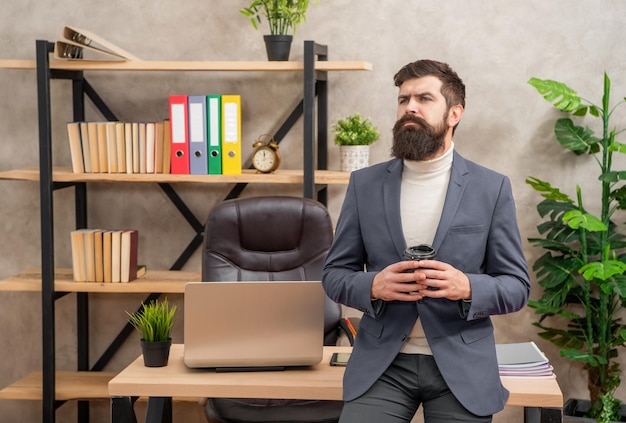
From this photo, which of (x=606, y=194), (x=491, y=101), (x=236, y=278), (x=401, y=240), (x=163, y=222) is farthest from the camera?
(x=163, y=222)

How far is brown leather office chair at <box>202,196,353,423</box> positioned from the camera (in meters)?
2.93

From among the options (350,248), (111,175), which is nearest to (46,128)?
(111,175)

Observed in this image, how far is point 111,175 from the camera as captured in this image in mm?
3541

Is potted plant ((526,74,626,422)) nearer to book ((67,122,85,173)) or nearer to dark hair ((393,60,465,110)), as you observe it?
dark hair ((393,60,465,110))

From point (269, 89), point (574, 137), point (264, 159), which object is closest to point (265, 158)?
point (264, 159)

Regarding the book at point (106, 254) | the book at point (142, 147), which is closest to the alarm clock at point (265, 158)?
the book at point (142, 147)

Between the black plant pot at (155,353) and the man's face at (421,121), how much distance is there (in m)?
0.84

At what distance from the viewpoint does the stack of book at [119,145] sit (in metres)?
3.58

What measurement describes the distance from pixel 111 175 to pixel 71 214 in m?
0.56

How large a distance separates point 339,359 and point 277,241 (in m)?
0.71

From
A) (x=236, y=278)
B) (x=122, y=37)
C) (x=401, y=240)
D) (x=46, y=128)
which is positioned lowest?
(x=236, y=278)

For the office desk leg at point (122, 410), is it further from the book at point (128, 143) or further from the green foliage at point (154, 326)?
the book at point (128, 143)

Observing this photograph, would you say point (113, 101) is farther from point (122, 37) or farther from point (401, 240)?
point (401, 240)

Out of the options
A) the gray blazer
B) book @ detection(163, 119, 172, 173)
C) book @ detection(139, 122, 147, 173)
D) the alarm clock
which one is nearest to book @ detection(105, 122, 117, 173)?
book @ detection(139, 122, 147, 173)
